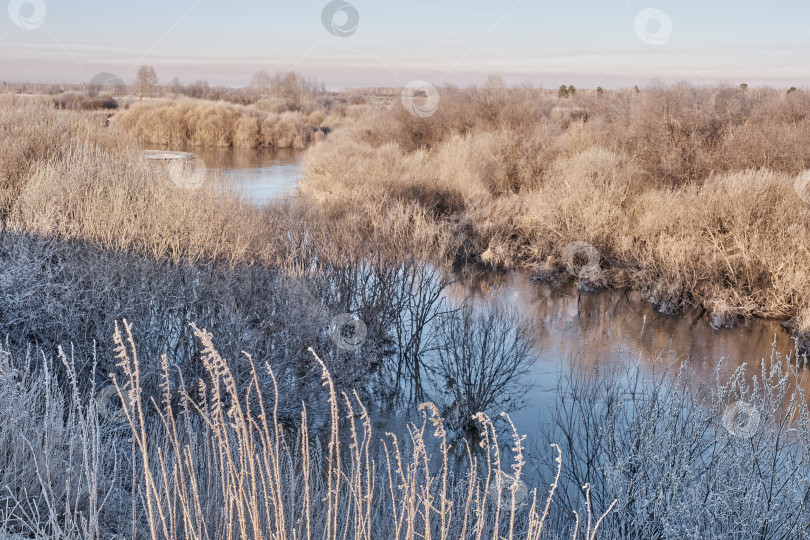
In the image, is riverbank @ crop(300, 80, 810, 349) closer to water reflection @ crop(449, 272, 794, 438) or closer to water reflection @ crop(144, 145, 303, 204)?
water reflection @ crop(449, 272, 794, 438)

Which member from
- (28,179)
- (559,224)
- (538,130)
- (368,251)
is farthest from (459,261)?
(28,179)

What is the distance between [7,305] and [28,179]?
357 cm

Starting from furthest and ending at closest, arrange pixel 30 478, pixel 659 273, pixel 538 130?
pixel 538 130 < pixel 659 273 < pixel 30 478

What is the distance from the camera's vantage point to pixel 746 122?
63.2ft

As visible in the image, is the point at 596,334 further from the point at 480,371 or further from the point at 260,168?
the point at 260,168

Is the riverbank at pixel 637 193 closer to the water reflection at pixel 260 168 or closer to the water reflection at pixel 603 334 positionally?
the water reflection at pixel 603 334

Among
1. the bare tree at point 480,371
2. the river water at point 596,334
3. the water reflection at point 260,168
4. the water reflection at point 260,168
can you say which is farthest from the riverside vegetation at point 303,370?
the water reflection at point 260,168

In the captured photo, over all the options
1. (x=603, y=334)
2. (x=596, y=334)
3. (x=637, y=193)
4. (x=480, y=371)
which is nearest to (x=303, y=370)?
(x=480, y=371)

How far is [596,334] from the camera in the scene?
12.4 meters

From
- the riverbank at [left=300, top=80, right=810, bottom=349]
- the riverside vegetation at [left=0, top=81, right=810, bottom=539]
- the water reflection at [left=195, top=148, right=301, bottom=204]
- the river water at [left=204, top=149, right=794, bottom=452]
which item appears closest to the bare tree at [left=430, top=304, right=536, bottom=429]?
the riverside vegetation at [left=0, top=81, right=810, bottom=539]

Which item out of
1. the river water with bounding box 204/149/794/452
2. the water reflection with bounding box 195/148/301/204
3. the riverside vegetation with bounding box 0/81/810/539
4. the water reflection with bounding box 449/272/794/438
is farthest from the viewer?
the water reflection with bounding box 195/148/301/204

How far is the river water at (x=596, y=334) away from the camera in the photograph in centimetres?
1010

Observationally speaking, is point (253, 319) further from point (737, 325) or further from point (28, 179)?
point (737, 325)

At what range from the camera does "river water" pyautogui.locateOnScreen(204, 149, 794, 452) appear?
1010cm
